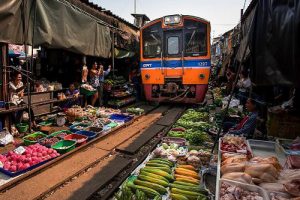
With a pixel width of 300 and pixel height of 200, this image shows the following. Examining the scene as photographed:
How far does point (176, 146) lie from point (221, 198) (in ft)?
10.7

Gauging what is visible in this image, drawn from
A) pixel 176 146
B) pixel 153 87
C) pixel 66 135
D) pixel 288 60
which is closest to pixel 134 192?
pixel 176 146

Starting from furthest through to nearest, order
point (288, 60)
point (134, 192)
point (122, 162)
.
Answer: point (122, 162), point (134, 192), point (288, 60)

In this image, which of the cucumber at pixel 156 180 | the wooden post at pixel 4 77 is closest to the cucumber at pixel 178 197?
the cucumber at pixel 156 180

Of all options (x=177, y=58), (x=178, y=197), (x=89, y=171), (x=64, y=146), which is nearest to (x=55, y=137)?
(x=64, y=146)

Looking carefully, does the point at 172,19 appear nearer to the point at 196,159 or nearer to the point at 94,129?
the point at 94,129

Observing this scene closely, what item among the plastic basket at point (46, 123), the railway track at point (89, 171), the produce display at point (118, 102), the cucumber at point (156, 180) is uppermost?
the produce display at point (118, 102)

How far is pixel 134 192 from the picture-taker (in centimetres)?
380

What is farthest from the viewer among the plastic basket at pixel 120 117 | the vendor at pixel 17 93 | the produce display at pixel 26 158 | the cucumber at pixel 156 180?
the plastic basket at pixel 120 117

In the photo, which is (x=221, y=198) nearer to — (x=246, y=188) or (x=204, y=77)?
(x=246, y=188)

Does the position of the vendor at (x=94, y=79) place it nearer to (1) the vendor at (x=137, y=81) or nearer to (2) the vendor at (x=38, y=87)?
(2) the vendor at (x=38, y=87)

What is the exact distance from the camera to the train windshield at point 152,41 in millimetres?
11289

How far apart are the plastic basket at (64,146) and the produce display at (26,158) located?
20cm

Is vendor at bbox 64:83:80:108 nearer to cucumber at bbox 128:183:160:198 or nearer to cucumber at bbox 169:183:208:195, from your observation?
cucumber at bbox 128:183:160:198

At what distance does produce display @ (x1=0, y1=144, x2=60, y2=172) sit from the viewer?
4.59m
